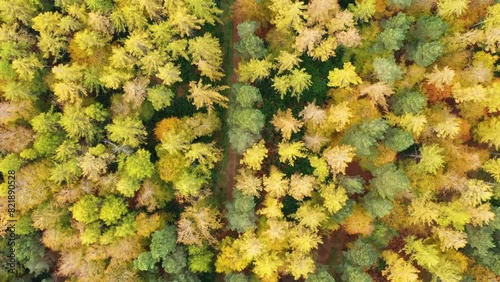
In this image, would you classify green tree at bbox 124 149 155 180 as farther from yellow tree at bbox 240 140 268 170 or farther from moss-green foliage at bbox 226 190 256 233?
yellow tree at bbox 240 140 268 170

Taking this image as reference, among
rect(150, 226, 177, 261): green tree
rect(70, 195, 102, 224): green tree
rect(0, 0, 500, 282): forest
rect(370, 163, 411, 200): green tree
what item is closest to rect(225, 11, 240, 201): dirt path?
rect(0, 0, 500, 282): forest

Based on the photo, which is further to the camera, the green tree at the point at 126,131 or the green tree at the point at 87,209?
the green tree at the point at 126,131

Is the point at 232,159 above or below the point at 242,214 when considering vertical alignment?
above

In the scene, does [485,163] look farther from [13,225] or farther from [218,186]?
[13,225]

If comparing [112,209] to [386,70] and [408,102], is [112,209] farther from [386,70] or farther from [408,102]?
[408,102]

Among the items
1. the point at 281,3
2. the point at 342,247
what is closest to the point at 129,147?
the point at 281,3

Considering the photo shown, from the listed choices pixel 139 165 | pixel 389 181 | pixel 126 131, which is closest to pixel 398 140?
pixel 389 181

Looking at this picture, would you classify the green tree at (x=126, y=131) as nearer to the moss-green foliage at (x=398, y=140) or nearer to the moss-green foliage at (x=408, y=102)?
the moss-green foliage at (x=398, y=140)

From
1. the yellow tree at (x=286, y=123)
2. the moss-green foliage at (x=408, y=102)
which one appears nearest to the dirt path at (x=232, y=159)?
the yellow tree at (x=286, y=123)
